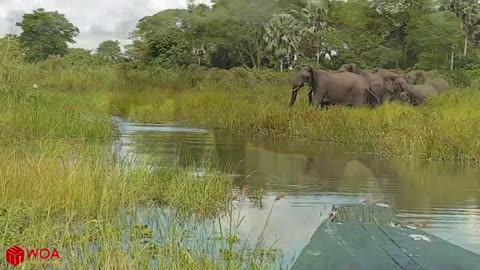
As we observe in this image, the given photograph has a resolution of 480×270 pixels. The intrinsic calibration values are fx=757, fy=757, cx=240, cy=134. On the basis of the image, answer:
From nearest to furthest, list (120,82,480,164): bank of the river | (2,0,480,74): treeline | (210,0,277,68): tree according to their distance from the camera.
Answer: (120,82,480,164): bank of the river < (2,0,480,74): treeline < (210,0,277,68): tree

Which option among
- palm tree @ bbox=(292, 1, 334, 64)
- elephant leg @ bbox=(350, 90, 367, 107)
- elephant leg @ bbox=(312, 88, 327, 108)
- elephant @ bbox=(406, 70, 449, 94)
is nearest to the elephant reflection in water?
elephant leg @ bbox=(312, 88, 327, 108)

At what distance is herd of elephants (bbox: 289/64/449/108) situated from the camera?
19219 mm

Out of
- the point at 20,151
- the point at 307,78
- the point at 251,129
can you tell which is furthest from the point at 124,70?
the point at 20,151

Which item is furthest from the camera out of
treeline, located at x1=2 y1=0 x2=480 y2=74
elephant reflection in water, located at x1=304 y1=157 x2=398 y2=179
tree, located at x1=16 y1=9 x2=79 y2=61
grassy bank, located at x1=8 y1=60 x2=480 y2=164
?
treeline, located at x1=2 y1=0 x2=480 y2=74

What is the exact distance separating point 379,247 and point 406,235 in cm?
41

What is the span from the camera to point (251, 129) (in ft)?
52.9

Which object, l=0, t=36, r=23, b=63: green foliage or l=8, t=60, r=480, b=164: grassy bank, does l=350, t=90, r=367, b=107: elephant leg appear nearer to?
l=8, t=60, r=480, b=164: grassy bank

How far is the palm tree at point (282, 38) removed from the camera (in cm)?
3953

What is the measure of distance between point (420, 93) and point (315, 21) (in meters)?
23.0

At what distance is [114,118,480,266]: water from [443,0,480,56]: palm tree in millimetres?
27540

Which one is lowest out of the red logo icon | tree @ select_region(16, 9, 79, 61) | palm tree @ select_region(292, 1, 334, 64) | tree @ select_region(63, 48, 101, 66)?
the red logo icon

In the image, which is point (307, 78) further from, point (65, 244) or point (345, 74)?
point (65, 244)

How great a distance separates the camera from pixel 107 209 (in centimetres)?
517

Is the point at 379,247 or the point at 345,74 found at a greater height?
the point at 345,74
